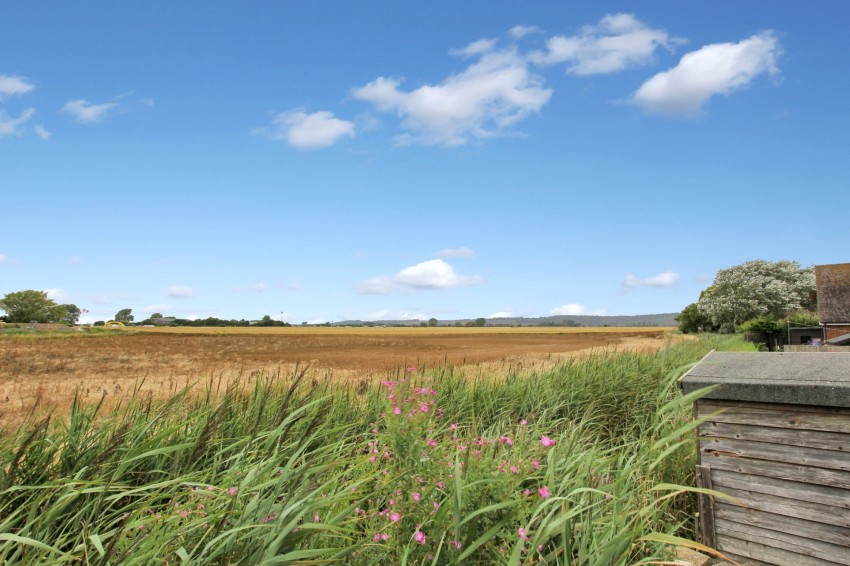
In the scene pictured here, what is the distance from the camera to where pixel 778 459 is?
4898 mm

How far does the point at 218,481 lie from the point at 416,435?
1806 mm

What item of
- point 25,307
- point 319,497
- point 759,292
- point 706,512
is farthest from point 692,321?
point 25,307

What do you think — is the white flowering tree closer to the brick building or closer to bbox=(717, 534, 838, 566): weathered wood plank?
the brick building

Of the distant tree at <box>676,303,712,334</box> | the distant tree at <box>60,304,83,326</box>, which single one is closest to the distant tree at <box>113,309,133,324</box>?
the distant tree at <box>60,304,83,326</box>

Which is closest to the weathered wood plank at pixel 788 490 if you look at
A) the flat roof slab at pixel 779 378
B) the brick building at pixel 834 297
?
the flat roof slab at pixel 779 378

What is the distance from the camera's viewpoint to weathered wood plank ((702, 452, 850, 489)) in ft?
15.3

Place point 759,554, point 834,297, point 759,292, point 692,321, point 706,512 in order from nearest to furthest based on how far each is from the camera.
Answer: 1. point 759,554
2. point 706,512
3. point 834,297
4. point 759,292
5. point 692,321

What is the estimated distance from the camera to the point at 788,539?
194 inches

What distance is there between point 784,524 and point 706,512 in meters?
0.64

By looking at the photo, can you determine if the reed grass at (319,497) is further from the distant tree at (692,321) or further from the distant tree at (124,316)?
the distant tree at (124,316)

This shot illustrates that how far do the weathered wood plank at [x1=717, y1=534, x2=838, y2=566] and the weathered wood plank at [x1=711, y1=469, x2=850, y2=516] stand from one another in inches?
18.7

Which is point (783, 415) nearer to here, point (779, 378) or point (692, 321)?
point (779, 378)

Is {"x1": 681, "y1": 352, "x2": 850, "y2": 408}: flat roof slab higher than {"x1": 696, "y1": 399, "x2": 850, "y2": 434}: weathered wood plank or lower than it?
higher

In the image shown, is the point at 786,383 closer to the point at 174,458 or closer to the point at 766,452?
the point at 766,452
